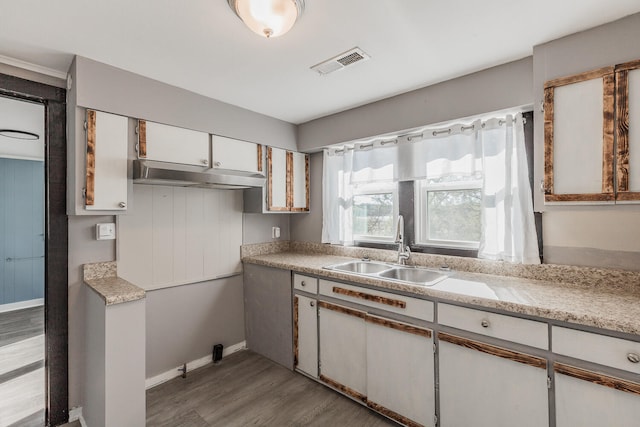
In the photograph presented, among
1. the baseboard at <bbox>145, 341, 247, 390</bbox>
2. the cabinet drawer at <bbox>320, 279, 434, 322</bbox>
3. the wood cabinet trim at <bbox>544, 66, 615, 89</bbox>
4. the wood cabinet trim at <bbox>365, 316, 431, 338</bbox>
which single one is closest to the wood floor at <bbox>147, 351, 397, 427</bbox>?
the baseboard at <bbox>145, 341, 247, 390</bbox>

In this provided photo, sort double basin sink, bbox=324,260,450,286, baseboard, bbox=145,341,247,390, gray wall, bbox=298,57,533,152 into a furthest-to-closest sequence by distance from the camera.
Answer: baseboard, bbox=145,341,247,390 → double basin sink, bbox=324,260,450,286 → gray wall, bbox=298,57,533,152

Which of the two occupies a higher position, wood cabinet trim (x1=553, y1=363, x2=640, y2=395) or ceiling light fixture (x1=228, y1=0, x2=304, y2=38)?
ceiling light fixture (x1=228, y1=0, x2=304, y2=38)

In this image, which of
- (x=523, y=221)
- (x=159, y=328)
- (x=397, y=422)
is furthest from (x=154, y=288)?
(x=523, y=221)

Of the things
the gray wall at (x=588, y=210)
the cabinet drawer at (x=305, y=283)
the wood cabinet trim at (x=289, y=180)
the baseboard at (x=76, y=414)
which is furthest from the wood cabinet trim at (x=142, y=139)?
the gray wall at (x=588, y=210)

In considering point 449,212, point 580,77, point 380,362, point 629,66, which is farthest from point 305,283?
point 629,66

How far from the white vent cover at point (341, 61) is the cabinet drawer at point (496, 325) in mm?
1602

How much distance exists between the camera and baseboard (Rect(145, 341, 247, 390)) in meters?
2.42

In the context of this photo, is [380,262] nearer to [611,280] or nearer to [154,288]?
[611,280]

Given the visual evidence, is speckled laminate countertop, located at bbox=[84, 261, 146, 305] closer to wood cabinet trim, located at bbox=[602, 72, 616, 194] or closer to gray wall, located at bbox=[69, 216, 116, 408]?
gray wall, located at bbox=[69, 216, 116, 408]

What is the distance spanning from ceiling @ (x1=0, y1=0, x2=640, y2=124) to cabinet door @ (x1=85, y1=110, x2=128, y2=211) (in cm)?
39

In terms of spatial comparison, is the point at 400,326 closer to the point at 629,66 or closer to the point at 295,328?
the point at 295,328

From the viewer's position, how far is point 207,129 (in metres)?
2.46

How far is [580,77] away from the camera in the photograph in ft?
5.08

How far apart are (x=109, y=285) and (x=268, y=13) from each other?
189cm
